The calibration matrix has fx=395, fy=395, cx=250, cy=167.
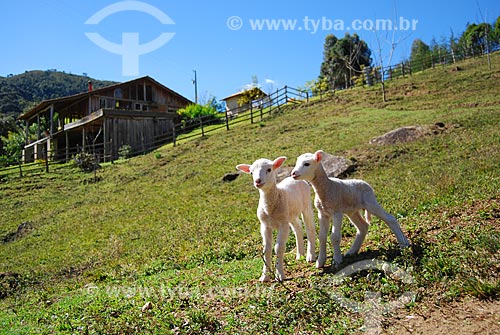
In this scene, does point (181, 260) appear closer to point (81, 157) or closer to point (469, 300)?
point (469, 300)

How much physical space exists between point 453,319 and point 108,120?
3440 cm

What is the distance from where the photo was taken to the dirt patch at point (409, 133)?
18.1 meters

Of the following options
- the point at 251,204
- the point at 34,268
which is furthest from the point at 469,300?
the point at 34,268

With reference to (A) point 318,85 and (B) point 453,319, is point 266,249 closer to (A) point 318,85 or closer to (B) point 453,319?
(B) point 453,319

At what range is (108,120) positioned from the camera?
114 ft

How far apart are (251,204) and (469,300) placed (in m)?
10.3

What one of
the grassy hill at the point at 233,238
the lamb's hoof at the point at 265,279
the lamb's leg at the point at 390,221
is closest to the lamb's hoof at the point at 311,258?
the grassy hill at the point at 233,238

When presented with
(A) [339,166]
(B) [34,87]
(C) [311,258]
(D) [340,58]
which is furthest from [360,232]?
(B) [34,87]

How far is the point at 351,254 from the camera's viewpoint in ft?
21.2

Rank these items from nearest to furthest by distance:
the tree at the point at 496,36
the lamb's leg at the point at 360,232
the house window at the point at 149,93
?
the lamb's leg at the point at 360,232 → the house window at the point at 149,93 → the tree at the point at 496,36

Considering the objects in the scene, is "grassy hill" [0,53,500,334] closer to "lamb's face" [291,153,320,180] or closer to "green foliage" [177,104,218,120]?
"lamb's face" [291,153,320,180]

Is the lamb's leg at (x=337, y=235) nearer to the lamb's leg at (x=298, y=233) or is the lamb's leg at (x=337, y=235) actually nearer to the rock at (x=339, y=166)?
the lamb's leg at (x=298, y=233)

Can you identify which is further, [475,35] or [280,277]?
[475,35]

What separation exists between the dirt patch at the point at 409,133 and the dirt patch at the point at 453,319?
14.7m
